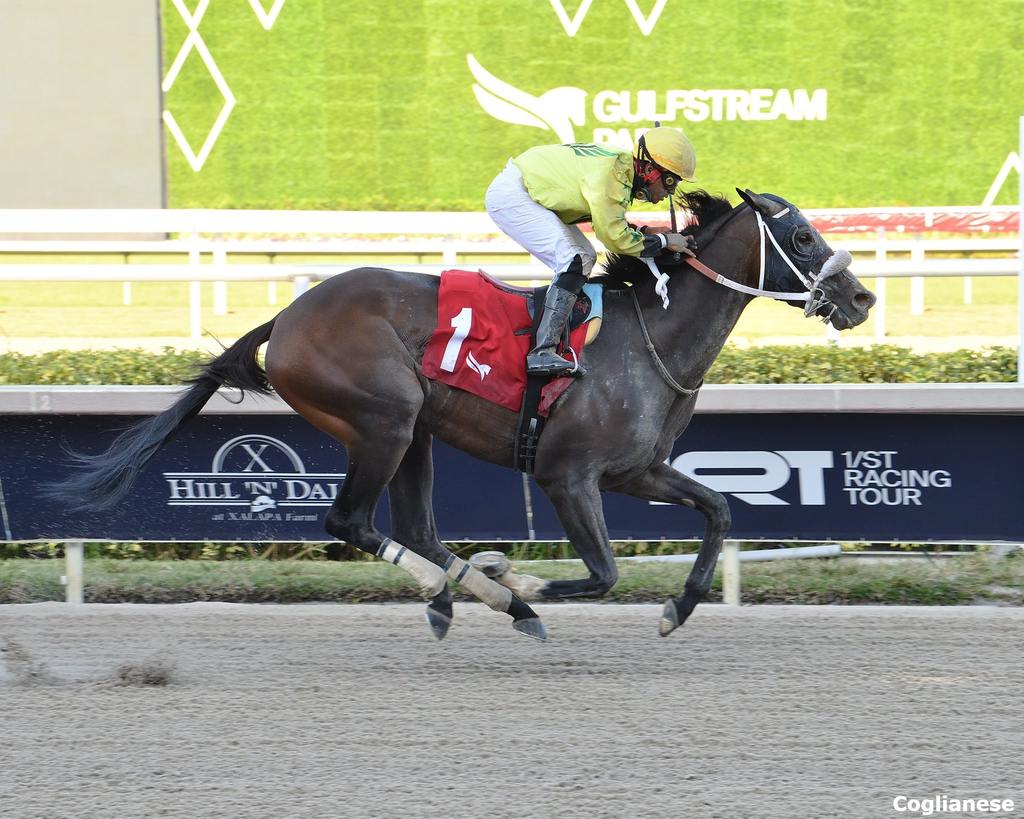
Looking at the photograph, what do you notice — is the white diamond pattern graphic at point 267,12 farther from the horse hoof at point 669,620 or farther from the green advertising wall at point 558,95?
the horse hoof at point 669,620

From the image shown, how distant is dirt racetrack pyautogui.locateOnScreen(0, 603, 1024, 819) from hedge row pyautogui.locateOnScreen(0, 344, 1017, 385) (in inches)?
51.7

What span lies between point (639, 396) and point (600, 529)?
43cm

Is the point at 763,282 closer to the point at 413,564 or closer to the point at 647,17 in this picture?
the point at 413,564

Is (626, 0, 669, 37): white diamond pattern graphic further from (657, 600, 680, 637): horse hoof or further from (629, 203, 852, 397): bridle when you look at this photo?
(657, 600, 680, 637): horse hoof

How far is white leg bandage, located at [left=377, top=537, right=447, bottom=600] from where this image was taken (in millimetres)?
4512

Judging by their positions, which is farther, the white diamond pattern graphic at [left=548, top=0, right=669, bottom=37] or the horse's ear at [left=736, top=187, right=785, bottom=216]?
the white diamond pattern graphic at [left=548, top=0, right=669, bottom=37]

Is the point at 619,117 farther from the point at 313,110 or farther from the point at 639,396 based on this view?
the point at 639,396

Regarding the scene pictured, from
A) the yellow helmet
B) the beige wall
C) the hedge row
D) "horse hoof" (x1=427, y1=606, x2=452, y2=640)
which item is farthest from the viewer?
the beige wall

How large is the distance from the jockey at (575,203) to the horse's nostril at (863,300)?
1.83 feet

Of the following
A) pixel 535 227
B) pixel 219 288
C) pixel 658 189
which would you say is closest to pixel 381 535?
pixel 535 227

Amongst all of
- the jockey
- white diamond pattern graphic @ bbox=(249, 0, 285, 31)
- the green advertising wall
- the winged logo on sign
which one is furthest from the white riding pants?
white diamond pattern graphic @ bbox=(249, 0, 285, 31)

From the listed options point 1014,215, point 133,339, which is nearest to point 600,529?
point 133,339

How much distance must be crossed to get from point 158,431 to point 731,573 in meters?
2.16

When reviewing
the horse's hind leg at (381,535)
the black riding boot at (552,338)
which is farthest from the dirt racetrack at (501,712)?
the black riding boot at (552,338)
